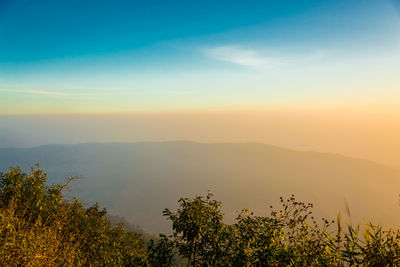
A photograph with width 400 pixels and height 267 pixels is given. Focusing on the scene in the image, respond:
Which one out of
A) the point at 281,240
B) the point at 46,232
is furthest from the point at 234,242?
the point at 46,232

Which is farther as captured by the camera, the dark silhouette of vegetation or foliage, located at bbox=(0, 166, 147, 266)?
foliage, located at bbox=(0, 166, 147, 266)

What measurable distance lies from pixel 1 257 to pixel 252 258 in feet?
26.1

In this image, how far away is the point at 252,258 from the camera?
7773mm

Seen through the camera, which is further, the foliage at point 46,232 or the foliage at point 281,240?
the foliage at point 46,232

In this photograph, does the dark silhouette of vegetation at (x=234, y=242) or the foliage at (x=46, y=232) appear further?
the foliage at (x=46, y=232)

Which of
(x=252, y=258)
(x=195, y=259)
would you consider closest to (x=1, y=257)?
(x=195, y=259)

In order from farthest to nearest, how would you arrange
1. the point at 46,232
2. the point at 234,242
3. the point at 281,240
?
1. the point at 234,242
2. the point at 46,232
3. the point at 281,240

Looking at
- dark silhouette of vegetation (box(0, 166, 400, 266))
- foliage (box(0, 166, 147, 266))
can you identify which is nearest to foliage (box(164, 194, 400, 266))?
dark silhouette of vegetation (box(0, 166, 400, 266))

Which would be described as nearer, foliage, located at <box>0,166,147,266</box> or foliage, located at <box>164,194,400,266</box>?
foliage, located at <box>164,194,400,266</box>

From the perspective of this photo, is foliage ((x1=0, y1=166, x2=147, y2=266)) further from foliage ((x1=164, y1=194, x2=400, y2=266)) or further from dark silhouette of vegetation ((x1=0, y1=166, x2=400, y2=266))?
foliage ((x1=164, y1=194, x2=400, y2=266))

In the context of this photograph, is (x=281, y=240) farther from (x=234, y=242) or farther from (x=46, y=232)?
(x=46, y=232)

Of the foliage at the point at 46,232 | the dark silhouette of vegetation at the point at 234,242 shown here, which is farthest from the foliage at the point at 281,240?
the foliage at the point at 46,232

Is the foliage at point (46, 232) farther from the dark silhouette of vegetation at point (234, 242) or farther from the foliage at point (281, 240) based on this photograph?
the foliage at point (281, 240)

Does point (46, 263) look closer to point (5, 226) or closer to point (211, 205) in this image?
point (5, 226)
